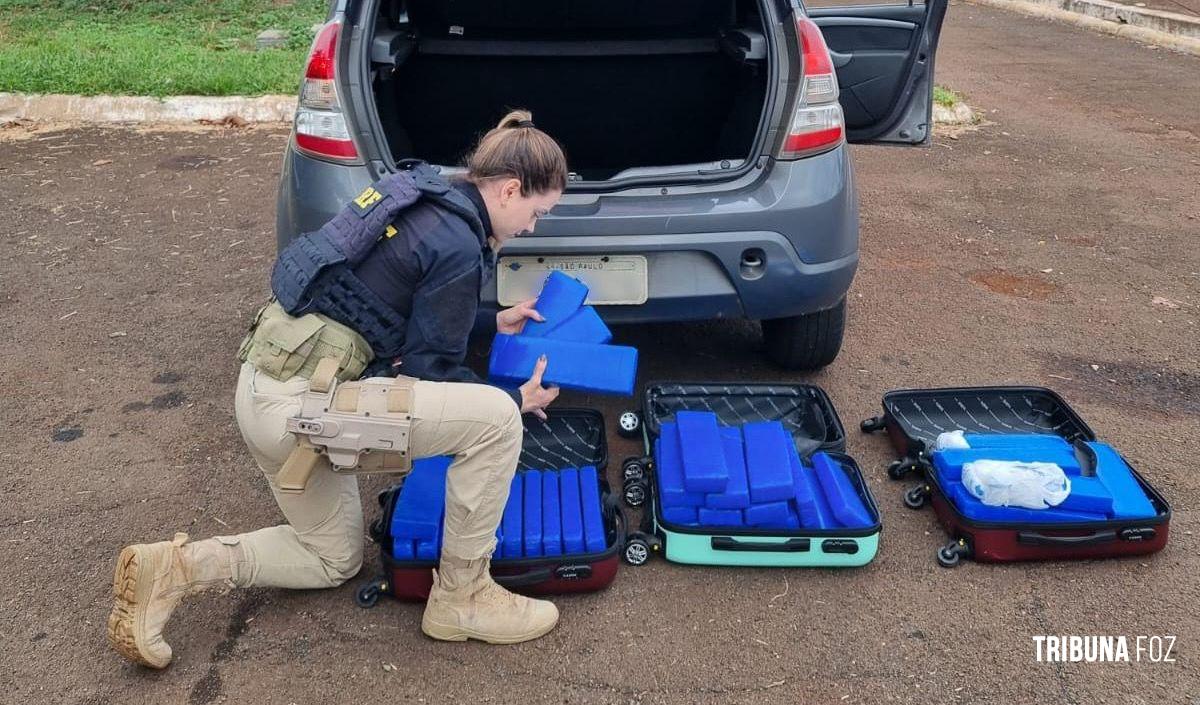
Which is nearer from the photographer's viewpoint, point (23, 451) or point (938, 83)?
point (23, 451)

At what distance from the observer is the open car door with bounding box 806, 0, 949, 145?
4.41 m

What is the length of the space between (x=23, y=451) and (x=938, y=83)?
878 cm

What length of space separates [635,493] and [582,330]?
21.8 inches

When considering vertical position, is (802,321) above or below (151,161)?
above

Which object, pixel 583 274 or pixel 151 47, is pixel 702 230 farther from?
pixel 151 47

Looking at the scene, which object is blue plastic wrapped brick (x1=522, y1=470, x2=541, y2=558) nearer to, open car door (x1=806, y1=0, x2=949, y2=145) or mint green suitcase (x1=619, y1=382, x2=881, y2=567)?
mint green suitcase (x1=619, y1=382, x2=881, y2=567)

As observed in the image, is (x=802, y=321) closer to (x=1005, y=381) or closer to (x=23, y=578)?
(x=1005, y=381)

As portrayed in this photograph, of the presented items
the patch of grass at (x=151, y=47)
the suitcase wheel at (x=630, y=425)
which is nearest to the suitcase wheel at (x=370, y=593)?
the suitcase wheel at (x=630, y=425)

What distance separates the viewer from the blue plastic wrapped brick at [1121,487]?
2812 millimetres

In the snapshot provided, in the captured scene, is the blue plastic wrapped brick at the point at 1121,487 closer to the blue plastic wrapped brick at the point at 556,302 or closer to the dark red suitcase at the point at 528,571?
the dark red suitcase at the point at 528,571

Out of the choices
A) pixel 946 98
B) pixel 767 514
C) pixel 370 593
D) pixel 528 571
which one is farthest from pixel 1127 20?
pixel 370 593

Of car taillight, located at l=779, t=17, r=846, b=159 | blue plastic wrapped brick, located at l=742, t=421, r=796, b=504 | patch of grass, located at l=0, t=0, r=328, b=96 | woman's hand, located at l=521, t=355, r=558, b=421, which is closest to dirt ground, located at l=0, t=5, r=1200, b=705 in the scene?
blue plastic wrapped brick, located at l=742, t=421, r=796, b=504

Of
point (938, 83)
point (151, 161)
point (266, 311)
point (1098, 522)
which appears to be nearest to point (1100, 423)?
point (1098, 522)

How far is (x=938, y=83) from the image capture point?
9797mm
